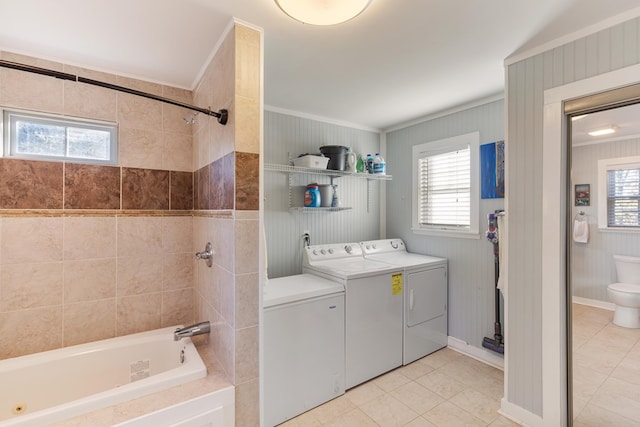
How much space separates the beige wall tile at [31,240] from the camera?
1679 millimetres

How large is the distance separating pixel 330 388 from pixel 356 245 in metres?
1.34

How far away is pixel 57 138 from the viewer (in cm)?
183

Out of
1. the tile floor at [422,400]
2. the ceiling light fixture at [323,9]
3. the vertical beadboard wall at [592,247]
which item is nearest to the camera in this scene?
the ceiling light fixture at [323,9]

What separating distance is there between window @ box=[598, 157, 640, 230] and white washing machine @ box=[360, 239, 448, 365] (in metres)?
1.33

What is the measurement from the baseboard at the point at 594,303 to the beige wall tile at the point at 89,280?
9.67 feet

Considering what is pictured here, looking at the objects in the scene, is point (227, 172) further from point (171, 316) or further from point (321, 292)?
point (171, 316)

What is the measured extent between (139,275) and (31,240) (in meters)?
0.62

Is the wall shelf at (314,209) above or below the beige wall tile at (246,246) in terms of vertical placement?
above

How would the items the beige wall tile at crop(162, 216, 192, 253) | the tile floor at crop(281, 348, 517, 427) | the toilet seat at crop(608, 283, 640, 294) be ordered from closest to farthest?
the toilet seat at crop(608, 283, 640, 294)
the tile floor at crop(281, 348, 517, 427)
the beige wall tile at crop(162, 216, 192, 253)

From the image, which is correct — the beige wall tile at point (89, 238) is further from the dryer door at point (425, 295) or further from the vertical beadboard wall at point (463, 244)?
the vertical beadboard wall at point (463, 244)

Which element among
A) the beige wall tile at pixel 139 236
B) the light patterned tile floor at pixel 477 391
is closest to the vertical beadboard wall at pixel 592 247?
the light patterned tile floor at pixel 477 391

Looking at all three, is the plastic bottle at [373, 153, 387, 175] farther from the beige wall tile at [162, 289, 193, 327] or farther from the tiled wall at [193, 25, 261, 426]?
the beige wall tile at [162, 289, 193, 327]

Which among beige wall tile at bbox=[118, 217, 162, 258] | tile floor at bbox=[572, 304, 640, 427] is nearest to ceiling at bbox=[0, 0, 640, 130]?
beige wall tile at bbox=[118, 217, 162, 258]

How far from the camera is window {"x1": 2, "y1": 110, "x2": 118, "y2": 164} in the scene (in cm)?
173
